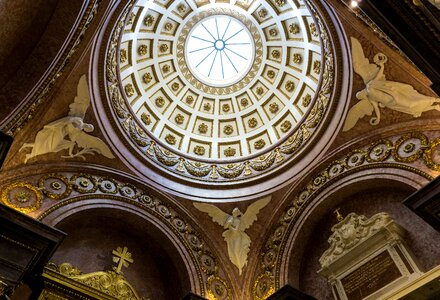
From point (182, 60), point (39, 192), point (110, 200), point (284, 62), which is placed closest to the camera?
point (39, 192)

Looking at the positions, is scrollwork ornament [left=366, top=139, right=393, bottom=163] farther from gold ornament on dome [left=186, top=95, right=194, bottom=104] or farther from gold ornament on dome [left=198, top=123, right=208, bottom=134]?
gold ornament on dome [left=186, top=95, right=194, bottom=104]

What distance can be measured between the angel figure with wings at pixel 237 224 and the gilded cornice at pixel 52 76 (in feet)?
16.3

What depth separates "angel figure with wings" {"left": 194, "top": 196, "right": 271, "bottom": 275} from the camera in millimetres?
11734

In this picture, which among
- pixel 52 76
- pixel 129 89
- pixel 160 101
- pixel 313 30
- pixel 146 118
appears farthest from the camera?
pixel 160 101

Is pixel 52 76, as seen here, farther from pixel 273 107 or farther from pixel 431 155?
pixel 431 155

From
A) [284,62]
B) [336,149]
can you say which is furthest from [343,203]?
[284,62]

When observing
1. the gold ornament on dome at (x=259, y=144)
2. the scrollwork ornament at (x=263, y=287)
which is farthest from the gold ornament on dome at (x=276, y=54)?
the scrollwork ornament at (x=263, y=287)

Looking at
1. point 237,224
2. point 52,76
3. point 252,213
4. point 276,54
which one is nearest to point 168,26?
point 276,54

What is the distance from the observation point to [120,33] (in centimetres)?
1159

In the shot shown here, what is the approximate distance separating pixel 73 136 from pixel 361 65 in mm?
7314

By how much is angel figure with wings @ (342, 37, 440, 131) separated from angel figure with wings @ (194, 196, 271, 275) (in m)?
3.45

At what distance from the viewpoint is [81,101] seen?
10.7 metres

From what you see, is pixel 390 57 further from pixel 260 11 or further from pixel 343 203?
pixel 260 11

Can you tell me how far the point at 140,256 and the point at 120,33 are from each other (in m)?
5.94
